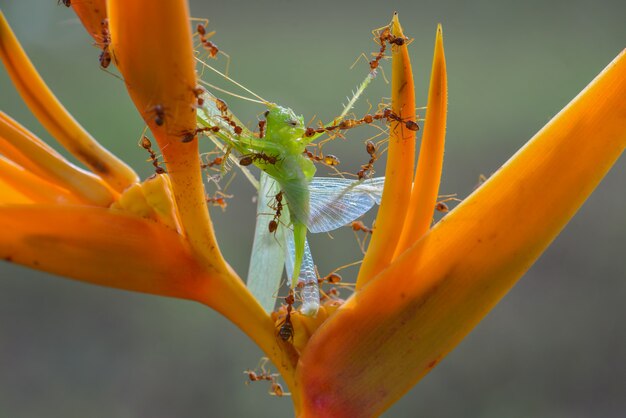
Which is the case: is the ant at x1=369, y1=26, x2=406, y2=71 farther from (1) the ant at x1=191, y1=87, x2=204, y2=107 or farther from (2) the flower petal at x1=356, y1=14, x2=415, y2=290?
(1) the ant at x1=191, y1=87, x2=204, y2=107

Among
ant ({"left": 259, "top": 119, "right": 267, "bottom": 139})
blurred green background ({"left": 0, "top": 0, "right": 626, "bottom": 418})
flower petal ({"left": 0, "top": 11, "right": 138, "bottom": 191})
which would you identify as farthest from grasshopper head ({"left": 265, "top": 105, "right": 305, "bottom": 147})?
blurred green background ({"left": 0, "top": 0, "right": 626, "bottom": 418})

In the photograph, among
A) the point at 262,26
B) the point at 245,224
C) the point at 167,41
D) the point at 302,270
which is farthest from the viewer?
the point at 262,26

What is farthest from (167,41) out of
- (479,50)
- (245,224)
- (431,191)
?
(479,50)

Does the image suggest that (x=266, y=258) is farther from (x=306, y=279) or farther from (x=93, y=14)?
(x=93, y=14)

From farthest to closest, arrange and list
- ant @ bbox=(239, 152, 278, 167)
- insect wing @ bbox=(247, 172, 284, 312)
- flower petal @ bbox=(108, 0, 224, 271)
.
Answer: insect wing @ bbox=(247, 172, 284, 312), ant @ bbox=(239, 152, 278, 167), flower petal @ bbox=(108, 0, 224, 271)

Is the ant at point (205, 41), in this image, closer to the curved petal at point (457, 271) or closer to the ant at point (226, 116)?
the ant at point (226, 116)

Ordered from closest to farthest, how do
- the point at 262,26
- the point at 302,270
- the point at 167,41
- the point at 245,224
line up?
the point at 167,41, the point at 302,270, the point at 245,224, the point at 262,26

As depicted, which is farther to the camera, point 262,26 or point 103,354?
point 262,26

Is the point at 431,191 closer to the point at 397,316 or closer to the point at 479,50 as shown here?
the point at 397,316

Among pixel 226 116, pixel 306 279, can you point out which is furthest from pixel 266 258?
pixel 226 116
